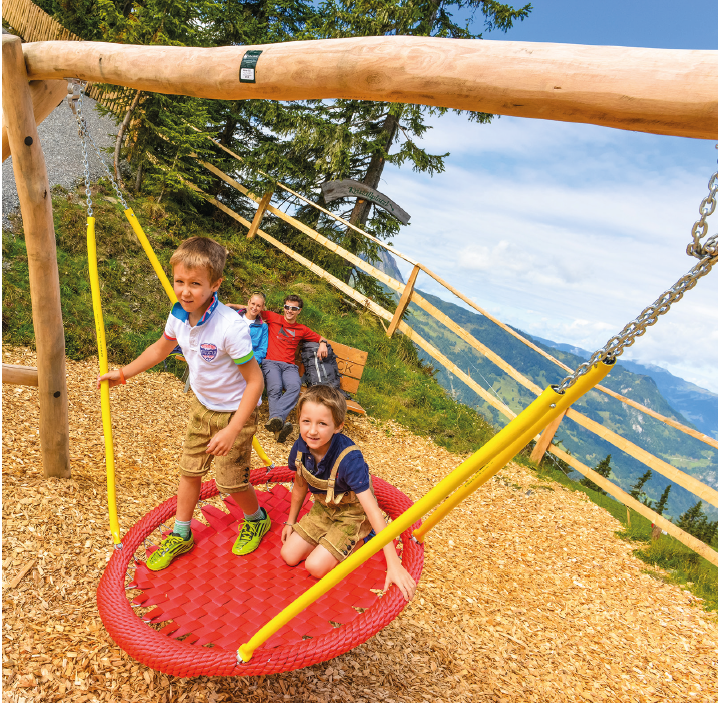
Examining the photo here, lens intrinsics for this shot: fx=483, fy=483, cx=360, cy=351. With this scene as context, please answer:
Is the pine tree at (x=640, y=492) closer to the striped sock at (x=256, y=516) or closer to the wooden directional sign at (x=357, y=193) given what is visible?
the striped sock at (x=256, y=516)

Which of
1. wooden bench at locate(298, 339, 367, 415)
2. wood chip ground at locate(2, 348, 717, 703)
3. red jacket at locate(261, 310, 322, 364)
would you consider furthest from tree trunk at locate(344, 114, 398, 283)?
wood chip ground at locate(2, 348, 717, 703)

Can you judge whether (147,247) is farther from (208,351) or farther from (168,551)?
(168,551)

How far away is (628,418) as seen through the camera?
18088 centimetres

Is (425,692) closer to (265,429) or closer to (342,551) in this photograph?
(342,551)

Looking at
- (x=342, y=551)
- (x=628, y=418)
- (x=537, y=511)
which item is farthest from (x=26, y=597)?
(x=628, y=418)

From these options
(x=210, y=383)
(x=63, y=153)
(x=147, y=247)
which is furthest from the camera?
(x=63, y=153)

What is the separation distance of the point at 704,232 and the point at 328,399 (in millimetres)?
1502

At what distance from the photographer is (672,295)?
Result: 1.31 m

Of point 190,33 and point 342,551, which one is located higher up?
point 190,33

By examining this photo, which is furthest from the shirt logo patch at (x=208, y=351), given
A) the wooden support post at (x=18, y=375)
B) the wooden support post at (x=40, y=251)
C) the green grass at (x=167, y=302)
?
the green grass at (x=167, y=302)

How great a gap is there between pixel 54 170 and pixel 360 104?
5856 mm

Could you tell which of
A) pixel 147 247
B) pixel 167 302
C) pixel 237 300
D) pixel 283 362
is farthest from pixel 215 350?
pixel 237 300

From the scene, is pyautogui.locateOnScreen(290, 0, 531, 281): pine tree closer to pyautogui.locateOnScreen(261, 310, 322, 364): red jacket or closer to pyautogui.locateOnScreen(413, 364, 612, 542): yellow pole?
pyautogui.locateOnScreen(261, 310, 322, 364): red jacket

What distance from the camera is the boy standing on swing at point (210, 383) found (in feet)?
7.00
